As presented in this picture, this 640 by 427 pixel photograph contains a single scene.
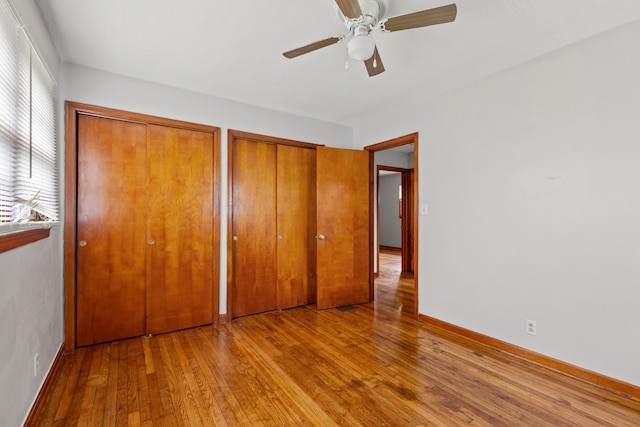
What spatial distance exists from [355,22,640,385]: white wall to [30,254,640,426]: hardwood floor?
36cm

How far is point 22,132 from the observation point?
64.4 inches

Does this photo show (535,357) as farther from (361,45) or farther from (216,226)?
(216,226)

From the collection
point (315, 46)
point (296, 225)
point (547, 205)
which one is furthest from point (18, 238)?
point (547, 205)

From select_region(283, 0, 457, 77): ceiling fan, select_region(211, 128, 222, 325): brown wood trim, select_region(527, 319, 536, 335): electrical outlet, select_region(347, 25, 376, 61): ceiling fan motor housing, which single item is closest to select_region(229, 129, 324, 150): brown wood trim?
select_region(211, 128, 222, 325): brown wood trim

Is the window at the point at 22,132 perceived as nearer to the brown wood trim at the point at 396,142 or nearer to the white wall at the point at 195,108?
the white wall at the point at 195,108

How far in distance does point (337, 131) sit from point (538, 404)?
3463mm

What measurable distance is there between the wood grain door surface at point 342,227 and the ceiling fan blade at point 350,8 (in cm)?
208

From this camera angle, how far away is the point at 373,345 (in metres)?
2.65

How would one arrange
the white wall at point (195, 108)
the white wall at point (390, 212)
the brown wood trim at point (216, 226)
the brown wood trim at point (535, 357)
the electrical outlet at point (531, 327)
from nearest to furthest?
1. the brown wood trim at point (535, 357)
2. the electrical outlet at point (531, 327)
3. the white wall at point (195, 108)
4. the brown wood trim at point (216, 226)
5. the white wall at point (390, 212)

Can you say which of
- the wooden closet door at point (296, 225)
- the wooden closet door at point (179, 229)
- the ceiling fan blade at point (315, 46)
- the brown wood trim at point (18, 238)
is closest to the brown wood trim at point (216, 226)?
the wooden closet door at point (179, 229)

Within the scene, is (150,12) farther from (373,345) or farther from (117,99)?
(373,345)

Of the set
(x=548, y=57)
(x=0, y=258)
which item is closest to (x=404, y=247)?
(x=548, y=57)

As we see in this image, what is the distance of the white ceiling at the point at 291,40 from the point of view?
71.9 inches

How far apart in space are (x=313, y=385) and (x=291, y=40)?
2.45 metres
